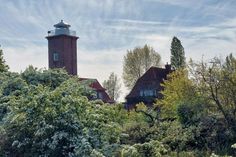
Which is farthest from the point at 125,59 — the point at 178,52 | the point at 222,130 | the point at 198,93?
the point at 222,130

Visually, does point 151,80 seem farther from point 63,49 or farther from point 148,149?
point 148,149

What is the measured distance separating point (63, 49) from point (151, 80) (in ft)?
30.3

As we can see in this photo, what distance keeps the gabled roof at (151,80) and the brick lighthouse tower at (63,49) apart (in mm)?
6445

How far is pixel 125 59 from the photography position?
56000 mm

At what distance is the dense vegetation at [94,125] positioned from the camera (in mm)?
12609

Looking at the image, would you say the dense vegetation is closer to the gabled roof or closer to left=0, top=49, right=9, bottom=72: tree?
left=0, top=49, right=9, bottom=72: tree

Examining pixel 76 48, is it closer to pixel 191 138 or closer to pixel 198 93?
pixel 198 93

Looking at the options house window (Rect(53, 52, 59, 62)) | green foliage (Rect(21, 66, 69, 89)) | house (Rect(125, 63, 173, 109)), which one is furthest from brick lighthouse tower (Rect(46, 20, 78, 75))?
green foliage (Rect(21, 66, 69, 89))

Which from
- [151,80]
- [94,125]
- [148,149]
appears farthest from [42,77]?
[151,80]

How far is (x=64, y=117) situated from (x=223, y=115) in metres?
6.17

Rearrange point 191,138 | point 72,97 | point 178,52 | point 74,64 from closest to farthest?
point 72,97, point 191,138, point 74,64, point 178,52

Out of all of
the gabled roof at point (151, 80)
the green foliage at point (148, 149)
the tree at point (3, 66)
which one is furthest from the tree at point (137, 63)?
the green foliage at point (148, 149)

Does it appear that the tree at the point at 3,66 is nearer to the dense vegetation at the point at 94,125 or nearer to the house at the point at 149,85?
the dense vegetation at the point at 94,125

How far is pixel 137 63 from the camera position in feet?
185
